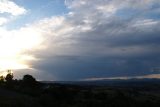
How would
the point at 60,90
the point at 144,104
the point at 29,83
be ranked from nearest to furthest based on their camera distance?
the point at 144,104, the point at 60,90, the point at 29,83

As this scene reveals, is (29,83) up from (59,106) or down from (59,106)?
up

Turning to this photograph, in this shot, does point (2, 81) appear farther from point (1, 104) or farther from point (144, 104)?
point (1, 104)

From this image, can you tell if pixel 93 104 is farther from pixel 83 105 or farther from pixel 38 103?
pixel 38 103

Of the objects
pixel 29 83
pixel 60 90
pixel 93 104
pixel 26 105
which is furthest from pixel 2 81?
pixel 26 105

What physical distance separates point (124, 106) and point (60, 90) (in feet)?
69.8

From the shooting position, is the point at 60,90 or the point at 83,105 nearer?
the point at 83,105

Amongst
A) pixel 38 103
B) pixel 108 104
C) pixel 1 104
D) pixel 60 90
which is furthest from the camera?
pixel 60 90

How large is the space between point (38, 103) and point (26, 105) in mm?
7854

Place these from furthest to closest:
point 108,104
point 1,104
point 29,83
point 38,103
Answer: point 29,83
point 108,104
point 38,103
point 1,104

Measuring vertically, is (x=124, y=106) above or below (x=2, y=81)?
below

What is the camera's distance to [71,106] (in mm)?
66812

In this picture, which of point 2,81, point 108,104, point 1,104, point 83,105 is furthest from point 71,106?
point 2,81

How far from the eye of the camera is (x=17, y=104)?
57062 mm

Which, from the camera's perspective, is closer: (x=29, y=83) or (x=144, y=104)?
(x=144, y=104)
